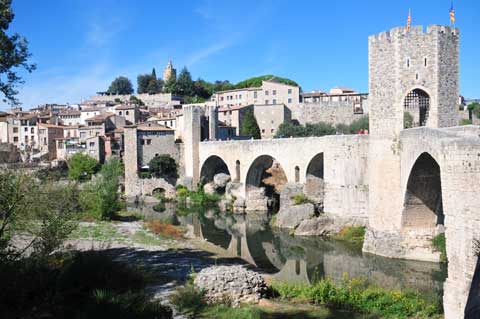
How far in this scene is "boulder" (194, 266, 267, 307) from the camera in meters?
11.5

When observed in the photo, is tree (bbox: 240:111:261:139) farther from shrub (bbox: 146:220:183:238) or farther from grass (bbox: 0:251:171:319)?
grass (bbox: 0:251:171:319)

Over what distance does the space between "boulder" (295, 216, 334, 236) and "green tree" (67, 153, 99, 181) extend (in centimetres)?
2566

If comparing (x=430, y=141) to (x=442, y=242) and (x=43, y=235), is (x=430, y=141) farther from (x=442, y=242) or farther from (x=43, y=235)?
(x=43, y=235)

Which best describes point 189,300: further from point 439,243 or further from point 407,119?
point 407,119

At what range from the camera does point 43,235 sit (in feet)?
33.7

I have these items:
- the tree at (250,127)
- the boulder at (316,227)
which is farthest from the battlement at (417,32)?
the tree at (250,127)

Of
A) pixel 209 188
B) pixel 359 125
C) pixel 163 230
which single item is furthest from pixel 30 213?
pixel 359 125

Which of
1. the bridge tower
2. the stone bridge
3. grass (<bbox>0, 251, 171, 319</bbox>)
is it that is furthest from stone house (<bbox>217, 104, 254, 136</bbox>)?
grass (<bbox>0, 251, 171, 319</bbox>)

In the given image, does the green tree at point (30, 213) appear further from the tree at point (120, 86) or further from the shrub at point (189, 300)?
the tree at point (120, 86)

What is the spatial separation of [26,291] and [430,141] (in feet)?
42.1

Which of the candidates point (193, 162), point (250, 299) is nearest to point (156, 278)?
point (250, 299)

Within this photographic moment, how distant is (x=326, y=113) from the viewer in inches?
2203

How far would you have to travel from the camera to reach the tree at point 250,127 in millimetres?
54031

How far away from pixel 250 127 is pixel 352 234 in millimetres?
31755
